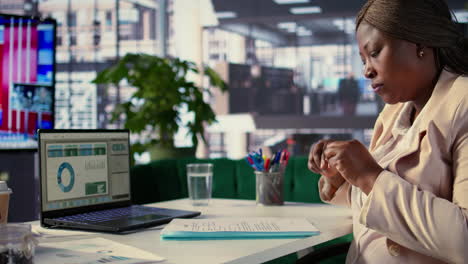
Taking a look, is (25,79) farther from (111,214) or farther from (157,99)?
(111,214)

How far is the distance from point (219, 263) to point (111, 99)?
6091mm

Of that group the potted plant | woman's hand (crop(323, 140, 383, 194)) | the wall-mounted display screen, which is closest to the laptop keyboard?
woman's hand (crop(323, 140, 383, 194))

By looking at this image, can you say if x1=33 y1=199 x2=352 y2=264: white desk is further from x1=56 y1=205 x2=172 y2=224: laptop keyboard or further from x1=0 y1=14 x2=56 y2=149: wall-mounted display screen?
x1=0 y1=14 x2=56 y2=149: wall-mounted display screen

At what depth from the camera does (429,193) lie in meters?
1.16

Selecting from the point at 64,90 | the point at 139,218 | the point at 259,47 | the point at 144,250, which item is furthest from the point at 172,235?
the point at 259,47

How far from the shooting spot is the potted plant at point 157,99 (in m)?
3.59

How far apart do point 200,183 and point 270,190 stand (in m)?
0.24

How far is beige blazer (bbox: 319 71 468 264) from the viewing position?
1.12 meters

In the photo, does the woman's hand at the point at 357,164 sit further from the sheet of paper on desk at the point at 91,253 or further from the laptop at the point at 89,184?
the laptop at the point at 89,184

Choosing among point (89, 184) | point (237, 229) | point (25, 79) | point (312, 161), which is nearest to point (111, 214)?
point (89, 184)

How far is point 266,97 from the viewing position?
7.24m

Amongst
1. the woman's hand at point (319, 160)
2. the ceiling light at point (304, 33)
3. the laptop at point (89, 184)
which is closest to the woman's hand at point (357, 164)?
the woman's hand at point (319, 160)

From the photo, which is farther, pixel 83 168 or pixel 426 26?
pixel 83 168

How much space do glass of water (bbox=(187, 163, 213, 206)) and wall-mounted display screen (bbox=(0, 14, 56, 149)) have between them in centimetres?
122
